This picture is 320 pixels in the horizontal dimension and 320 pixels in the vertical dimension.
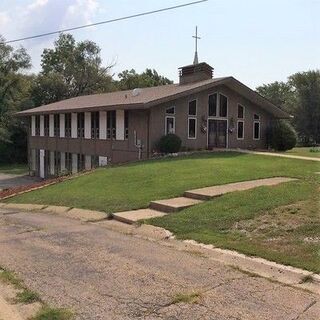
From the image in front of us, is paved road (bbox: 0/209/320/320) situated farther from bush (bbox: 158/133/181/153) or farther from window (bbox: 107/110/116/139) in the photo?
window (bbox: 107/110/116/139)

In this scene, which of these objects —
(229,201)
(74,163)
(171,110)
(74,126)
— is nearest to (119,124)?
(171,110)

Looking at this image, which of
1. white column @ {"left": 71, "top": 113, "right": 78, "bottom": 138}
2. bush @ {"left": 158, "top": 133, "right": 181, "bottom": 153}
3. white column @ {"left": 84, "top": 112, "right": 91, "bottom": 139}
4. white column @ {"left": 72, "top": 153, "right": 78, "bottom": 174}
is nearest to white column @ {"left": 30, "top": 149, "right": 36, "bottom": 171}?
white column @ {"left": 72, "top": 153, "right": 78, "bottom": 174}

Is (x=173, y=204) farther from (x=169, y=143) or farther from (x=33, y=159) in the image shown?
(x=33, y=159)

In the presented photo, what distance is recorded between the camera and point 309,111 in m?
47.4

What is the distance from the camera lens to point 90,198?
15055 mm

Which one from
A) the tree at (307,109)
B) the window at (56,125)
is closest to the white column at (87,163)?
the window at (56,125)

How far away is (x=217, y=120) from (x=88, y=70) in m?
35.3

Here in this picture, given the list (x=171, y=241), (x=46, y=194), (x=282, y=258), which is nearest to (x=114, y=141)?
(x=46, y=194)

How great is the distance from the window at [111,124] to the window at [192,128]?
14.7 feet

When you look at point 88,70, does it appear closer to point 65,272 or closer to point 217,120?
point 217,120

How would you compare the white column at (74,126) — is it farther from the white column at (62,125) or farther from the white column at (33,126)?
the white column at (33,126)

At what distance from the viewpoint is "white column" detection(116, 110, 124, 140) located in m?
28.3

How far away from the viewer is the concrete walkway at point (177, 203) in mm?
11281

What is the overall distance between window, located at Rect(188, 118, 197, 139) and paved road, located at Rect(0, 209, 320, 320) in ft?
64.4
